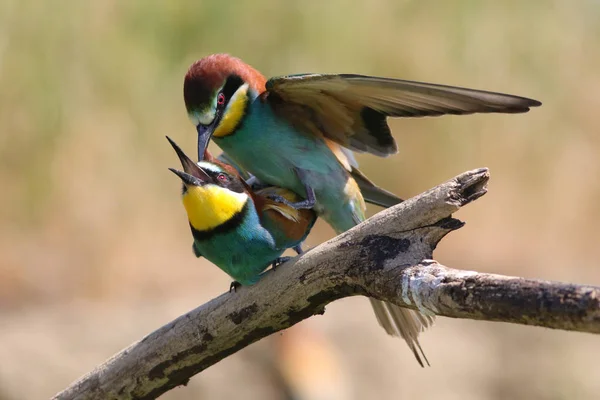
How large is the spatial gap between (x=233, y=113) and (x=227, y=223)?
44cm

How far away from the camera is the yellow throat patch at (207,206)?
2.41 m

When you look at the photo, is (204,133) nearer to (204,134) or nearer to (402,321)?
(204,134)

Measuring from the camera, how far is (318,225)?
5656 millimetres

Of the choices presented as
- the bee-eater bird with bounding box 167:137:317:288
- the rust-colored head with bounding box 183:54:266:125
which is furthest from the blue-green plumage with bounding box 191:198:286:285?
the rust-colored head with bounding box 183:54:266:125

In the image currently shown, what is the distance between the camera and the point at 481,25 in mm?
6234

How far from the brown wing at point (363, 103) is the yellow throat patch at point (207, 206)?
40cm

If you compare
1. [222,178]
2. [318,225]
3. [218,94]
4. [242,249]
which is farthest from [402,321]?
[318,225]

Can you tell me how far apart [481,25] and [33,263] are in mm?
3198

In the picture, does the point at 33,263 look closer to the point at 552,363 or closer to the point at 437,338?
the point at 437,338

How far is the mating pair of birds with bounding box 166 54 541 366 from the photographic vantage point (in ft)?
7.99

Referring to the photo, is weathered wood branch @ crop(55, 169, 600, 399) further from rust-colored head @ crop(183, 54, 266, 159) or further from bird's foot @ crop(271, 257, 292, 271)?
rust-colored head @ crop(183, 54, 266, 159)

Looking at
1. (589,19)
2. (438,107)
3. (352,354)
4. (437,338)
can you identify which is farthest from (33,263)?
(589,19)

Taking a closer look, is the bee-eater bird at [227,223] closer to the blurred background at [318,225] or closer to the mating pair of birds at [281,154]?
the mating pair of birds at [281,154]

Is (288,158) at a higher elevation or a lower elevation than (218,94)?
lower
